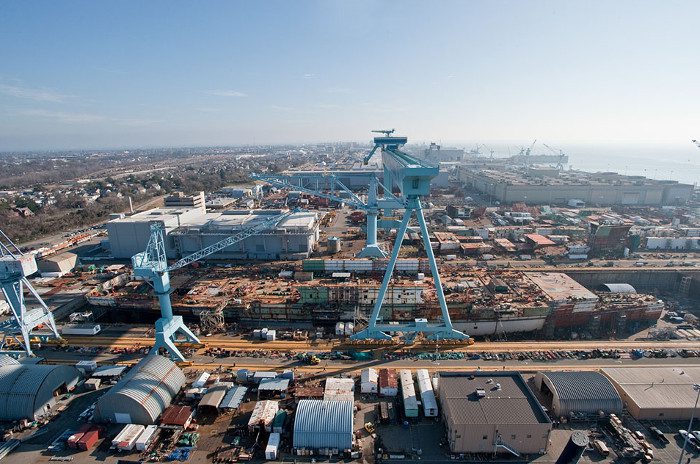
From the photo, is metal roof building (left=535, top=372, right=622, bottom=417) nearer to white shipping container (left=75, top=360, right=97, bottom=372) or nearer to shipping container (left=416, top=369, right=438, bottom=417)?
shipping container (left=416, top=369, right=438, bottom=417)

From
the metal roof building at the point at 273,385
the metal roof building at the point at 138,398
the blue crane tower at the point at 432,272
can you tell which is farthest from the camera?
the blue crane tower at the point at 432,272

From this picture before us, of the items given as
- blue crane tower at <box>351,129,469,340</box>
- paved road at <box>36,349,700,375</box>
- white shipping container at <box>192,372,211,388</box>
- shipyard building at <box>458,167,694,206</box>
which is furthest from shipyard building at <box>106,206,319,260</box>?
shipyard building at <box>458,167,694,206</box>

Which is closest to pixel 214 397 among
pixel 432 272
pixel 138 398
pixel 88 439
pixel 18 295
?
pixel 138 398

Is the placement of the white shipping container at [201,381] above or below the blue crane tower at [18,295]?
below

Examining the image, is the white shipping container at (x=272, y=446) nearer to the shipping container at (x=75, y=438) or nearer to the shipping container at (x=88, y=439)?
the shipping container at (x=88, y=439)

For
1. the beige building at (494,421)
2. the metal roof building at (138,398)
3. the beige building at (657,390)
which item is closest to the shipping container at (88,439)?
the metal roof building at (138,398)

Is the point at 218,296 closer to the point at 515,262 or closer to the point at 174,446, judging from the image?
the point at 174,446

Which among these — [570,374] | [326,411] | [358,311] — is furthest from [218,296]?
[570,374]
